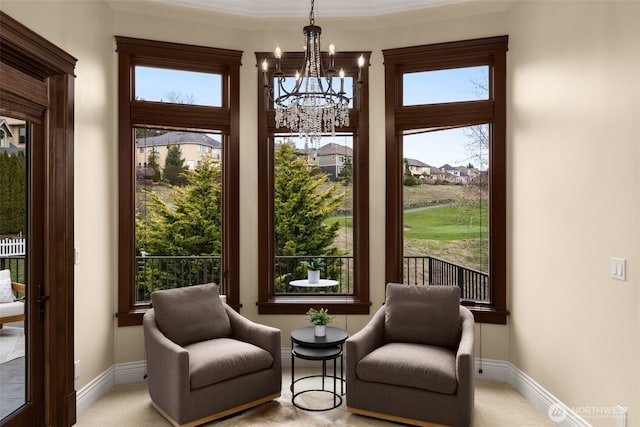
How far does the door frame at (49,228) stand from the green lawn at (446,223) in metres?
2.87

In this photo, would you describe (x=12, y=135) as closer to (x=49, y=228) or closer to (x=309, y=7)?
A: (x=49, y=228)

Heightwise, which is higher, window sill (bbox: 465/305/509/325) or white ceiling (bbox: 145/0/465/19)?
white ceiling (bbox: 145/0/465/19)

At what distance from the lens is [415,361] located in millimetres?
3096

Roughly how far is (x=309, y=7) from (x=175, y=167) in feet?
6.30

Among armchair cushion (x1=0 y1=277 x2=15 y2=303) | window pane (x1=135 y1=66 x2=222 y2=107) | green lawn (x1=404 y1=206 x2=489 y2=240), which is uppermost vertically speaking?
window pane (x1=135 y1=66 x2=222 y2=107)

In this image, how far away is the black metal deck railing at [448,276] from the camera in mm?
4117

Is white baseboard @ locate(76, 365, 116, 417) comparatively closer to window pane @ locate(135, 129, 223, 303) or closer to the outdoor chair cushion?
window pane @ locate(135, 129, 223, 303)

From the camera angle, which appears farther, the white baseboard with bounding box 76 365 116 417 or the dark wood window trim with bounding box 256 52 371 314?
the dark wood window trim with bounding box 256 52 371 314

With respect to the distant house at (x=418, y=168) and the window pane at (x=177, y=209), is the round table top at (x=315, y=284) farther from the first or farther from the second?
the distant house at (x=418, y=168)

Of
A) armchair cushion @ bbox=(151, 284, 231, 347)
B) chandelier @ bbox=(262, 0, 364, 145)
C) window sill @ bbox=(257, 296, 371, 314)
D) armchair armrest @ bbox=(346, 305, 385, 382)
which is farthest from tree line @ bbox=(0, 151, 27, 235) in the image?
armchair armrest @ bbox=(346, 305, 385, 382)

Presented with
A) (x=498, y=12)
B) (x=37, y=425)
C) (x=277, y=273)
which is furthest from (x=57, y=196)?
(x=498, y=12)

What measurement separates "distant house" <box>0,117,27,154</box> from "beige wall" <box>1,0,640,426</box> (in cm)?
50

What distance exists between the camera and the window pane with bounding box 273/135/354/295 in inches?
174

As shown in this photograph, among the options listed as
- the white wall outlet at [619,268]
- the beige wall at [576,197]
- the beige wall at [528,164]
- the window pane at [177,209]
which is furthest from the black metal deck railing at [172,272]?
the white wall outlet at [619,268]
